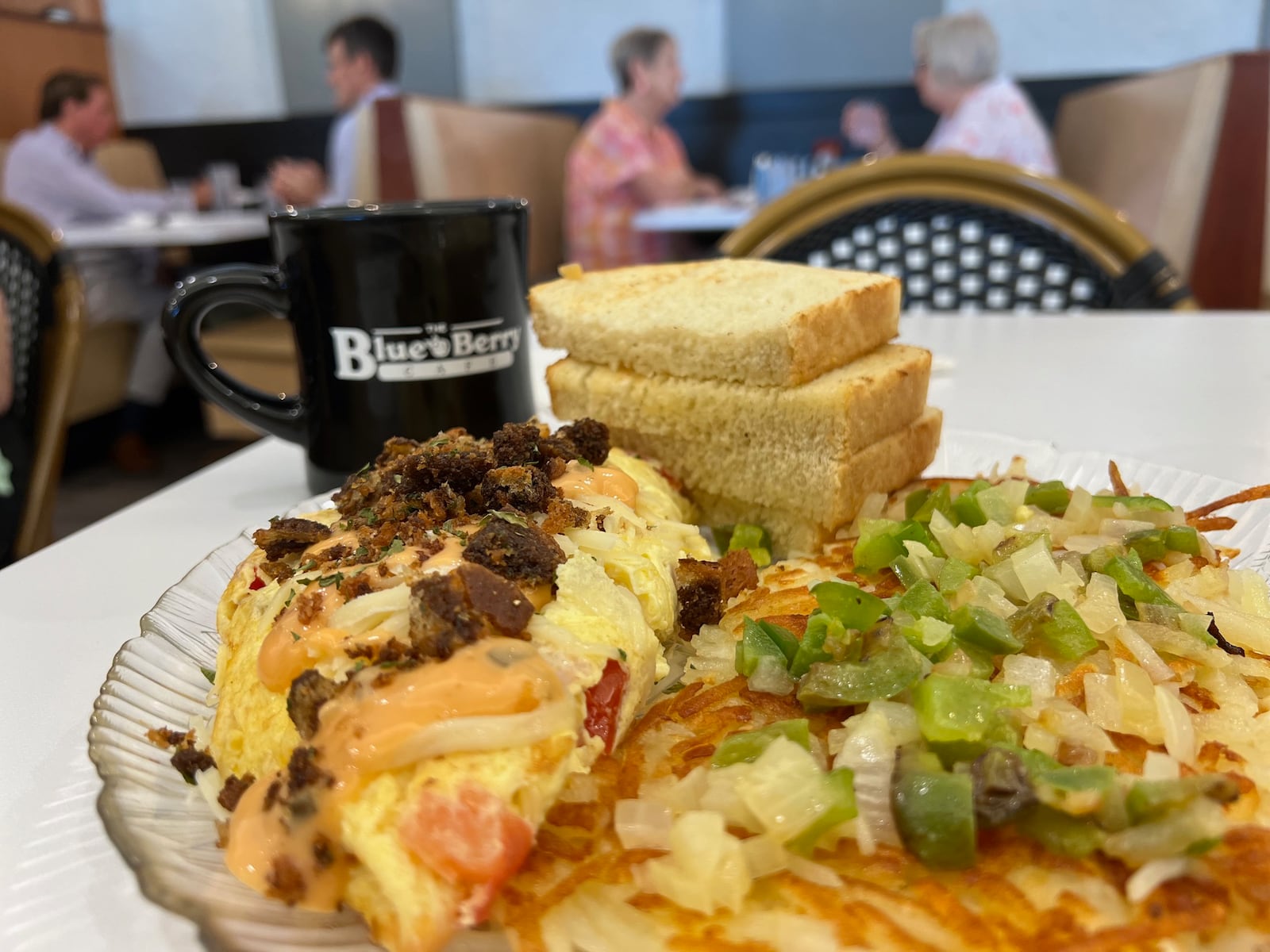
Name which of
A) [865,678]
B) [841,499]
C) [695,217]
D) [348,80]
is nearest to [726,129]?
[348,80]

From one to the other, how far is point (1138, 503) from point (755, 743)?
63 centimetres

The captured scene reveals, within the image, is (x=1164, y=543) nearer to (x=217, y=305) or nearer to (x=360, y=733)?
(x=360, y=733)

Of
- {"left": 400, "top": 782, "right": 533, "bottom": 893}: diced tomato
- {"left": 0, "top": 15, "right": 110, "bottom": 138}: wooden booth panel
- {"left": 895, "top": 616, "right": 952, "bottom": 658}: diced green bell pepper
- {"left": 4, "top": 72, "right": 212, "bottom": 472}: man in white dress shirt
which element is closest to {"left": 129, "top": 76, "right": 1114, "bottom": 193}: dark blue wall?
{"left": 0, "top": 15, "right": 110, "bottom": 138}: wooden booth panel

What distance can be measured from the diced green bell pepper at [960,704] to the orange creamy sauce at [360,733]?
0.96 ft

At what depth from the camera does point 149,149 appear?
30.3 ft

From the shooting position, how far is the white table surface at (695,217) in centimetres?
539

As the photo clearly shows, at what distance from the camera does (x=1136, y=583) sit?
3.04 ft

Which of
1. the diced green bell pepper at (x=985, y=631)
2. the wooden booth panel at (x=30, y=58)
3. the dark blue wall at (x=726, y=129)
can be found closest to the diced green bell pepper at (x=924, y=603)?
the diced green bell pepper at (x=985, y=631)

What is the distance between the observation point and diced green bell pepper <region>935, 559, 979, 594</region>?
96 cm

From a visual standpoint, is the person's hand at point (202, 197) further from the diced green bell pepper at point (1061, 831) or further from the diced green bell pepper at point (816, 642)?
the diced green bell pepper at point (1061, 831)

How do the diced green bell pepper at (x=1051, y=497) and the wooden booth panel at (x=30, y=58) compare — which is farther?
the wooden booth panel at (x=30, y=58)

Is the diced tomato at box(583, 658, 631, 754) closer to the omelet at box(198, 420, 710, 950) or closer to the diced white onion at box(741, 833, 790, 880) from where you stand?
the omelet at box(198, 420, 710, 950)

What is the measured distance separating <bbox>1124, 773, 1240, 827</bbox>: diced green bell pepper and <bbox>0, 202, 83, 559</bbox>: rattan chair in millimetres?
2712

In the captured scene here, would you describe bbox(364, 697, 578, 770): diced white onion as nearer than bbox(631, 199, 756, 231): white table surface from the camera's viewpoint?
Yes
